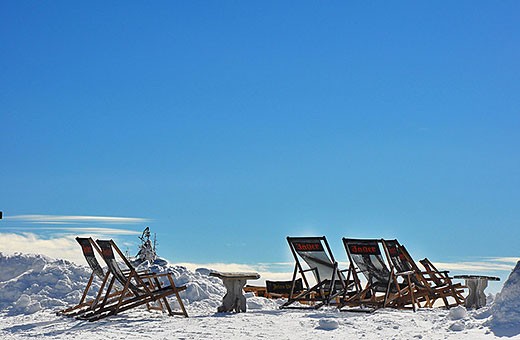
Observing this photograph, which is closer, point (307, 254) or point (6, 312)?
point (307, 254)

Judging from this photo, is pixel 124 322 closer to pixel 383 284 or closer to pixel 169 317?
pixel 169 317

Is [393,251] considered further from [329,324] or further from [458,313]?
[458,313]

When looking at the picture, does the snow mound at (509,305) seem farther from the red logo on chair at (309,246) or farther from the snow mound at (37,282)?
the snow mound at (37,282)

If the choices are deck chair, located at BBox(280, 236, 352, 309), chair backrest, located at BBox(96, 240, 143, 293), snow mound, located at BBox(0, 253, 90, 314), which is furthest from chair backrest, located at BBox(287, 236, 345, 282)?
snow mound, located at BBox(0, 253, 90, 314)

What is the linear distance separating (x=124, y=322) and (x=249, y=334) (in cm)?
264

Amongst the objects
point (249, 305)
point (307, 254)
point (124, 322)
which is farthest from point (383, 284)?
point (124, 322)

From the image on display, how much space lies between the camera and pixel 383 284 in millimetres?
13336

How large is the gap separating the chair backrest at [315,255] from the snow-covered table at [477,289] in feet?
8.30

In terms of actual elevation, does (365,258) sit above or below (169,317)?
above

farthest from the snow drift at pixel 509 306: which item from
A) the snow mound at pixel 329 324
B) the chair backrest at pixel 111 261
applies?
the chair backrest at pixel 111 261

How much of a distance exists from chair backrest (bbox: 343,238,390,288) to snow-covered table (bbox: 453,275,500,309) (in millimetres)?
1470

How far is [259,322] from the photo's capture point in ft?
37.0

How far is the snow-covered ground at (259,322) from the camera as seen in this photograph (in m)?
9.31

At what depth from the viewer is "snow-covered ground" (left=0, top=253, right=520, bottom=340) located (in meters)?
9.31
